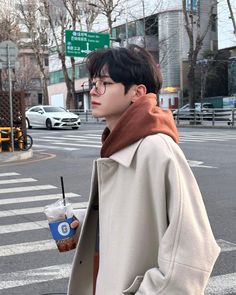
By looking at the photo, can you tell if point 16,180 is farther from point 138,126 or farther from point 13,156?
point 138,126

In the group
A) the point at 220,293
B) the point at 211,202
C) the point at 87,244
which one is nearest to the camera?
the point at 87,244

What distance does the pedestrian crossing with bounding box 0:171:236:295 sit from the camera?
Answer: 4371 mm

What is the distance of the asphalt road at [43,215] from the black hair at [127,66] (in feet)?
8.34

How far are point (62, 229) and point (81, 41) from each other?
93.6ft

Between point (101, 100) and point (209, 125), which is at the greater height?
point (101, 100)

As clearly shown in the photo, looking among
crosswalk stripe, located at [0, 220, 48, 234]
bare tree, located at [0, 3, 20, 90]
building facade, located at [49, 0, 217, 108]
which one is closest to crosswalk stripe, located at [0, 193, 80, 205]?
crosswalk stripe, located at [0, 220, 48, 234]

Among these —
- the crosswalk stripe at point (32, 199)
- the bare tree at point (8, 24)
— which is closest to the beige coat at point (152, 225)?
the crosswalk stripe at point (32, 199)

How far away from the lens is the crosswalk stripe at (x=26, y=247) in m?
5.36

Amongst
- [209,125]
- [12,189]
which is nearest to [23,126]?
[12,189]

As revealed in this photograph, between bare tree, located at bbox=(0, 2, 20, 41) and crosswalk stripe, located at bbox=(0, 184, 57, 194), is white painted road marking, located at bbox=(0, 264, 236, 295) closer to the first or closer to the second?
crosswalk stripe, located at bbox=(0, 184, 57, 194)

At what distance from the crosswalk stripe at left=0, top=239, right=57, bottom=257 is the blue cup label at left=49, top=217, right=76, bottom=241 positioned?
319cm

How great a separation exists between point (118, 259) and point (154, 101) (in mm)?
599

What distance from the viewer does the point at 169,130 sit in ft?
6.20

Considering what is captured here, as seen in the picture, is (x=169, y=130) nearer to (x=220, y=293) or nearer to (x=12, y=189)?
(x=220, y=293)
